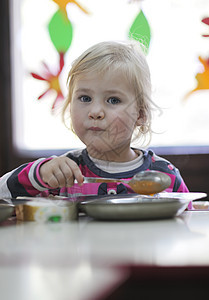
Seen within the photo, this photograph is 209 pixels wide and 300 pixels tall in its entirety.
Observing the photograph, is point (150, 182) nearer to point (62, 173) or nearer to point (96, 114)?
point (62, 173)

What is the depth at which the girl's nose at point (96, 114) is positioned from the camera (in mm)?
1028

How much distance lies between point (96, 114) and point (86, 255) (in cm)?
71

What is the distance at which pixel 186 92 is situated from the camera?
1851 millimetres

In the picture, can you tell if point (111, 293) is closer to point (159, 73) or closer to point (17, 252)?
point (17, 252)

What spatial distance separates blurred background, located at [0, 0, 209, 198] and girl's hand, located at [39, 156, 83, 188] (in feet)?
3.35

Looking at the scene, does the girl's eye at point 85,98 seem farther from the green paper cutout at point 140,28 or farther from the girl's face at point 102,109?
the green paper cutout at point 140,28

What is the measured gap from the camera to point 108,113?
1047 mm

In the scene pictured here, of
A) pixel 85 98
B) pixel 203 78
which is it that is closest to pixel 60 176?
pixel 85 98

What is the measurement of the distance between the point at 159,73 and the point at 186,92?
150 millimetres

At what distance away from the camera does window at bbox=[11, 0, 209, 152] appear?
6.07 feet

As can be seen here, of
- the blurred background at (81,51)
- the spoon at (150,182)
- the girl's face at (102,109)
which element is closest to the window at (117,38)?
the blurred background at (81,51)

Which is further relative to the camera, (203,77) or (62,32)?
(62,32)

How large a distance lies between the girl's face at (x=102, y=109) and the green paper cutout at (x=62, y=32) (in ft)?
2.96

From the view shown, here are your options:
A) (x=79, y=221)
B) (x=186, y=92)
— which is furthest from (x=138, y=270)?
(x=186, y=92)
